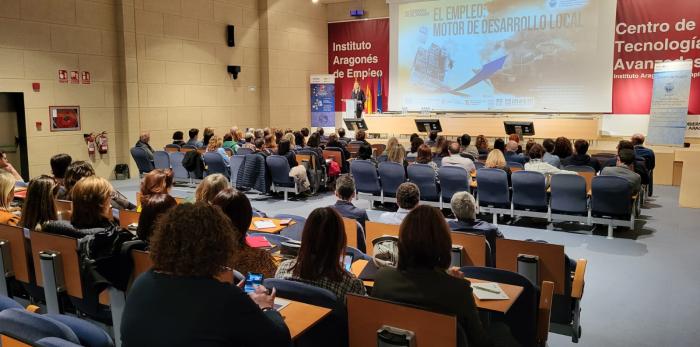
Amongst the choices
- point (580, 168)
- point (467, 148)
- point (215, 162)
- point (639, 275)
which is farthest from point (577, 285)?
point (215, 162)

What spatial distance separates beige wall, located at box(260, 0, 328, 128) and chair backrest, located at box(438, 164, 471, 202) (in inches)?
348

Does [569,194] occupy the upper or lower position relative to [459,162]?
lower

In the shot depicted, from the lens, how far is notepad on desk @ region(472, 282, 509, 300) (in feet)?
9.25

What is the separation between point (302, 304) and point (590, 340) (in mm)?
2374

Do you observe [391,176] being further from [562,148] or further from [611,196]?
[611,196]

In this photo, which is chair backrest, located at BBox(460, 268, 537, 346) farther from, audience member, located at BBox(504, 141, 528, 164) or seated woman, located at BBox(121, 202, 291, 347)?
audience member, located at BBox(504, 141, 528, 164)

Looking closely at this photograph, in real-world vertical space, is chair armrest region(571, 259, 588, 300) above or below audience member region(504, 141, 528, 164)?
below

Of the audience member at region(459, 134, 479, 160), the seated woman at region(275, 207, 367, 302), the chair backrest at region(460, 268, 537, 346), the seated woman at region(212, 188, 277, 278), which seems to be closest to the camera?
the seated woman at region(275, 207, 367, 302)

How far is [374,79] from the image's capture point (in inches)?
664

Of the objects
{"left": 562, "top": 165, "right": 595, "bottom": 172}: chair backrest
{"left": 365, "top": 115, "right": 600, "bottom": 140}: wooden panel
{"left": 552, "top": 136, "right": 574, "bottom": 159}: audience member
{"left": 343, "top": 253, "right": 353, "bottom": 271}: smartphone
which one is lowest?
{"left": 343, "top": 253, "right": 353, "bottom": 271}: smartphone

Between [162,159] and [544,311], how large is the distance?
8855 millimetres

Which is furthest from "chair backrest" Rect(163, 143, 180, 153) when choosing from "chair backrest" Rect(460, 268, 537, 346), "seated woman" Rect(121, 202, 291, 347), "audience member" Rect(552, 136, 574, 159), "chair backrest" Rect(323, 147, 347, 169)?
"seated woman" Rect(121, 202, 291, 347)

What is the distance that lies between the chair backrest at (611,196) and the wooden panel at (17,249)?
5796 mm

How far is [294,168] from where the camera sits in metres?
9.18
